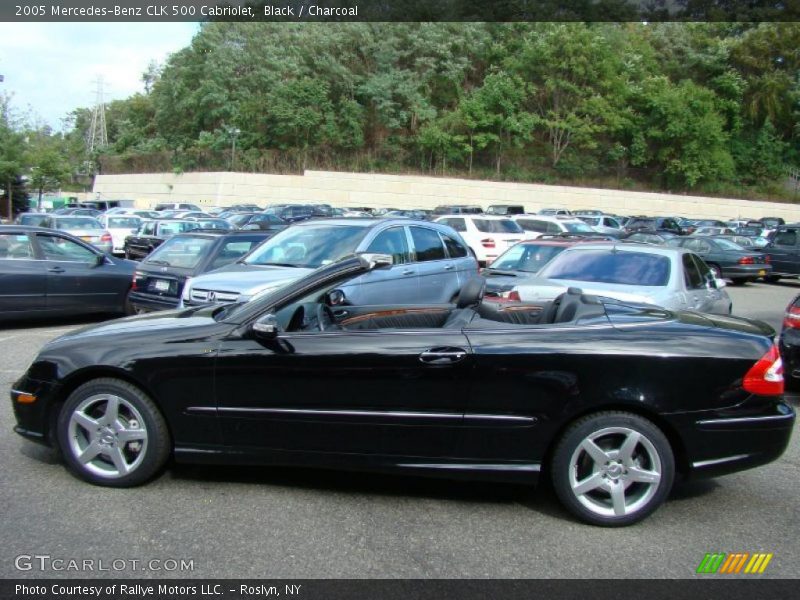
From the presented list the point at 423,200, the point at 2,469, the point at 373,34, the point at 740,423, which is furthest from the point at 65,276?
the point at 373,34

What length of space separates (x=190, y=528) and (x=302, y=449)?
0.77m

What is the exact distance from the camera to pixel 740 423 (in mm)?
4129

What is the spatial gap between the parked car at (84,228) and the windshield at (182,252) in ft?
29.8

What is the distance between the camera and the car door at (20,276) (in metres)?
10.2

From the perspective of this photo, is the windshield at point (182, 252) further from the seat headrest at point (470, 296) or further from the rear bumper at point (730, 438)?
the rear bumper at point (730, 438)

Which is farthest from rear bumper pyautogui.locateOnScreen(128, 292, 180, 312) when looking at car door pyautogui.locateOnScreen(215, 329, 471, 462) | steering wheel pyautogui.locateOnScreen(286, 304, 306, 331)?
car door pyautogui.locateOnScreen(215, 329, 471, 462)

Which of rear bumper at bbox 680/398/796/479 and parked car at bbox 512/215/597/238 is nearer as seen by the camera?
rear bumper at bbox 680/398/796/479

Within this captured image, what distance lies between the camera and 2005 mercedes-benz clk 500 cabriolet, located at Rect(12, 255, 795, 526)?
161 inches

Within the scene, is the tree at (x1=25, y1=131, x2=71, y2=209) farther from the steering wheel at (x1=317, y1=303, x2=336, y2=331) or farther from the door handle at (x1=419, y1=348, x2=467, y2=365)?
the door handle at (x1=419, y1=348, x2=467, y2=365)

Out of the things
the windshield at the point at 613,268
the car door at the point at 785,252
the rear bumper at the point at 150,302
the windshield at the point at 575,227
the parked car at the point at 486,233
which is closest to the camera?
the windshield at the point at 613,268

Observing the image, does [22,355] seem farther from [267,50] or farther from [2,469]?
[267,50]

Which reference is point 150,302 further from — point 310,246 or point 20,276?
point 310,246

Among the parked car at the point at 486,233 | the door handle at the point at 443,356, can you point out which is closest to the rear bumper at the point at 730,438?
the door handle at the point at 443,356

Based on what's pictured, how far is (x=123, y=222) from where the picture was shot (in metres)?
25.5
